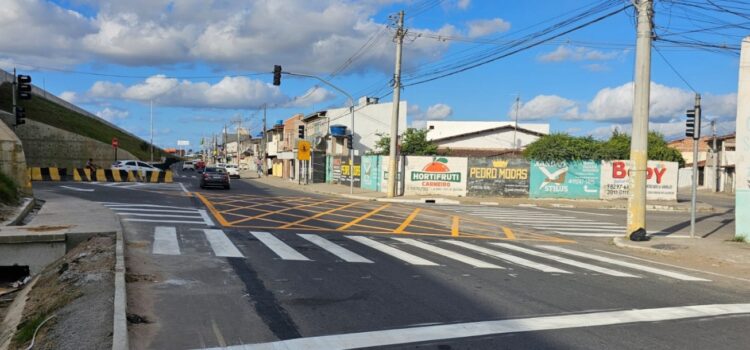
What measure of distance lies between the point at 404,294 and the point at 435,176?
90.7 ft

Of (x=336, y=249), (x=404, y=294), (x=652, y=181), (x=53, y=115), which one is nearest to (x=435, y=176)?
(x=652, y=181)

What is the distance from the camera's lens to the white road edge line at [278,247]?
11039 millimetres

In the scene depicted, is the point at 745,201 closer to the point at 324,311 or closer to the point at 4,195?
the point at 324,311

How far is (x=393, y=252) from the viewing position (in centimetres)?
A: 1221

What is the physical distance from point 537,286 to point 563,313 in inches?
69.8

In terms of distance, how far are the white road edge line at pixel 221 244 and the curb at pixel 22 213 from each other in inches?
172

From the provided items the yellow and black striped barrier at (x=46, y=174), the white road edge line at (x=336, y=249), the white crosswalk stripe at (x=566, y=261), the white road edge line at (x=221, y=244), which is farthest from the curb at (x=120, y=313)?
the yellow and black striped barrier at (x=46, y=174)

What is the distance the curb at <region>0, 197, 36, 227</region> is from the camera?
535 inches

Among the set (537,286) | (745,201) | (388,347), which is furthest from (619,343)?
(745,201)

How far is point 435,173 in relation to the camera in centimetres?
3553

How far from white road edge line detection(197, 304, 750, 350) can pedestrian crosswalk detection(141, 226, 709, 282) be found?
278 centimetres

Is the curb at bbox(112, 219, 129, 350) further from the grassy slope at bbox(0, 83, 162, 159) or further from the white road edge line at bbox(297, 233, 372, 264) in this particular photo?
the grassy slope at bbox(0, 83, 162, 159)

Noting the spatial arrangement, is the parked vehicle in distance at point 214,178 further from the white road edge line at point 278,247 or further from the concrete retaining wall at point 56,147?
the concrete retaining wall at point 56,147

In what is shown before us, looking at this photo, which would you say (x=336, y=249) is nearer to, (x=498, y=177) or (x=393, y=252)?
(x=393, y=252)
